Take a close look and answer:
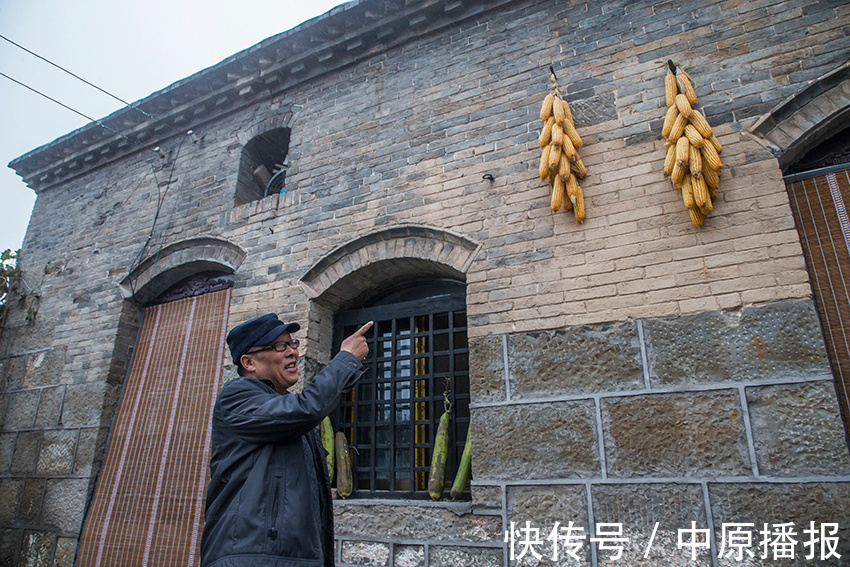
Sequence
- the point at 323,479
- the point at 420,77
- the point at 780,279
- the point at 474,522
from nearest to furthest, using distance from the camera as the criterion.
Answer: the point at 323,479 → the point at 780,279 → the point at 474,522 → the point at 420,77

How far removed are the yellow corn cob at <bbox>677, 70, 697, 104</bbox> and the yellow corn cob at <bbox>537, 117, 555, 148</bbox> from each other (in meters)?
0.99

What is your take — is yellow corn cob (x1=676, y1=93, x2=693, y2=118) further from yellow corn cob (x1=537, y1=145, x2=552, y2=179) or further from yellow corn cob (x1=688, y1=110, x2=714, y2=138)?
yellow corn cob (x1=537, y1=145, x2=552, y2=179)

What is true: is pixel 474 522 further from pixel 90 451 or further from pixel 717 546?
pixel 90 451

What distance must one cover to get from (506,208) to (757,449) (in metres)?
2.54

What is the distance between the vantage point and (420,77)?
5738mm

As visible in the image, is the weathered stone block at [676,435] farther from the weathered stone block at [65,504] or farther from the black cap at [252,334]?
the weathered stone block at [65,504]

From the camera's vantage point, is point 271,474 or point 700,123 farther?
point 700,123

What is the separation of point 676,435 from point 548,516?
1036mm

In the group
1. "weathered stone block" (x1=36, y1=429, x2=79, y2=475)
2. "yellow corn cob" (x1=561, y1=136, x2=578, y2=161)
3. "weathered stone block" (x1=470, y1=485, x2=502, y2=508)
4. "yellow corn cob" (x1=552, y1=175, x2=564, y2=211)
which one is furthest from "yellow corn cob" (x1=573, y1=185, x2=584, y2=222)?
"weathered stone block" (x1=36, y1=429, x2=79, y2=475)

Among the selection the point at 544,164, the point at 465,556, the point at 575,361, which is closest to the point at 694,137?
the point at 544,164

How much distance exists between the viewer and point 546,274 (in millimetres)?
4348

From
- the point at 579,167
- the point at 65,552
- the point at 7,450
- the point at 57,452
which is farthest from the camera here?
the point at 7,450

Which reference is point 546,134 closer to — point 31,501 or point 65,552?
point 65,552

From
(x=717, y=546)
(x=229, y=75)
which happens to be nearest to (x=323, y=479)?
(x=717, y=546)
